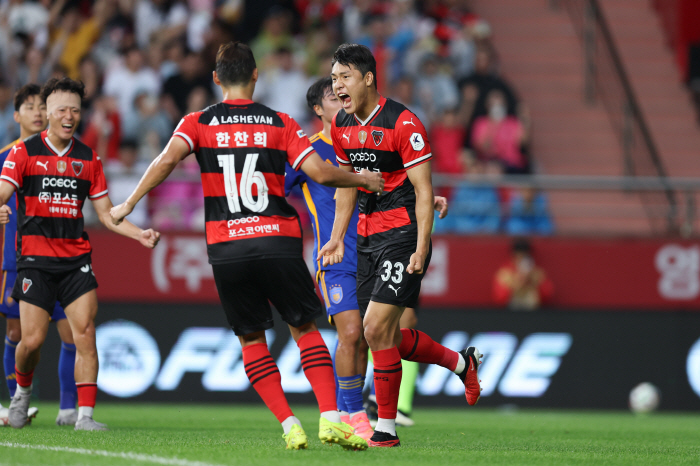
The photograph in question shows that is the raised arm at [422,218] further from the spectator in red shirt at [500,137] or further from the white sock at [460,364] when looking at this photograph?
the spectator in red shirt at [500,137]

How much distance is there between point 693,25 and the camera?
58.9 ft

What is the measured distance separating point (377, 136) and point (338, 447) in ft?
6.64

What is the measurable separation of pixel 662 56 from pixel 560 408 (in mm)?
9102

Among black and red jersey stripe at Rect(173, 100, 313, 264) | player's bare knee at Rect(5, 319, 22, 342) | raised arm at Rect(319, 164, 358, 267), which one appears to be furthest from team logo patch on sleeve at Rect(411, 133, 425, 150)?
player's bare knee at Rect(5, 319, 22, 342)

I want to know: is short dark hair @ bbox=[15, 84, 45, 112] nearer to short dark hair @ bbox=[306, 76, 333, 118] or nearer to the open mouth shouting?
short dark hair @ bbox=[306, 76, 333, 118]

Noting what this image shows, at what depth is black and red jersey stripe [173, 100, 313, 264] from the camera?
225 inches

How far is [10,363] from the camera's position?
336 inches

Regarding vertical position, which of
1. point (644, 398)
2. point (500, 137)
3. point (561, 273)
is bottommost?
point (644, 398)

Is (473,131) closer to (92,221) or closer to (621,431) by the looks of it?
(92,221)

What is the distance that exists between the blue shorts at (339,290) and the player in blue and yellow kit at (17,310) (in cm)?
230

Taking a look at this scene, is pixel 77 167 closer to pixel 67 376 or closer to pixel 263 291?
pixel 67 376

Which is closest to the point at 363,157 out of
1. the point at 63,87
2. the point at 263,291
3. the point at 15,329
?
the point at 263,291

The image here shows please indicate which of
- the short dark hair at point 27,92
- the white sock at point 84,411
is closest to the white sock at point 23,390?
the white sock at point 84,411

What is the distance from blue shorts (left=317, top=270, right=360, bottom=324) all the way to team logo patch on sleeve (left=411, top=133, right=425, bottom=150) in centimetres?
154
